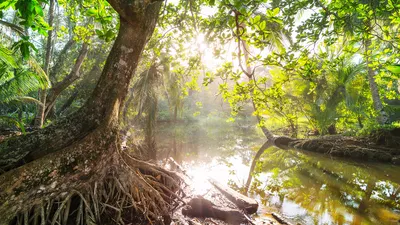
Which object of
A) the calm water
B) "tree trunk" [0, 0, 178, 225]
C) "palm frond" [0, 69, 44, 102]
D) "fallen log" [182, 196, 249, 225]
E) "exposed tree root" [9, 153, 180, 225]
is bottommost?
the calm water

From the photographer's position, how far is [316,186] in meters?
6.58

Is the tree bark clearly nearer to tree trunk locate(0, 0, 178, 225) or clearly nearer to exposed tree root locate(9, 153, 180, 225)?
tree trunk locate(0, 0, 178, 225)

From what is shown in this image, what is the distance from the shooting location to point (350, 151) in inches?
419

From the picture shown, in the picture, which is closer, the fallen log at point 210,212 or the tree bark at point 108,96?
the tree bark at point 108,96

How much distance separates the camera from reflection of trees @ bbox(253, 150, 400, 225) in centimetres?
481

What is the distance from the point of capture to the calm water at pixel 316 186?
15.3ft

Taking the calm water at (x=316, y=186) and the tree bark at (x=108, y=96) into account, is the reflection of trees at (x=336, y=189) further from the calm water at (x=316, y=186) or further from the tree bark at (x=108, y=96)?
the tree bark at (x=108, y=96)

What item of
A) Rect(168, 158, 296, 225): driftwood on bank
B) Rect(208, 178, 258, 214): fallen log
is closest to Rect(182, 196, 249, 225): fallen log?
Rect(168, 158, 296, 225): driftwood on bank

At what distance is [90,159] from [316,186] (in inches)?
254

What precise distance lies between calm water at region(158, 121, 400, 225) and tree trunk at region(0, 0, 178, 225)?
1815 mm

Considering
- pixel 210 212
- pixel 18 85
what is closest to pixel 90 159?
pixel 210 212

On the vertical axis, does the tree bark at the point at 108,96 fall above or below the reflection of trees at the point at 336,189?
above

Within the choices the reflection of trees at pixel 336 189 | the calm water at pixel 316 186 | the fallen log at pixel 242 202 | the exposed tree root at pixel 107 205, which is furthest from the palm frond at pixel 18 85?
the reflection of trees at pixel 336 189

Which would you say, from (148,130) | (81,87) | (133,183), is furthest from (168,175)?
(81,87)
